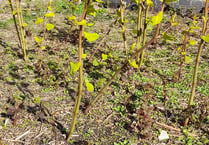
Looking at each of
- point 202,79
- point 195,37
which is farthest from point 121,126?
point 195,37

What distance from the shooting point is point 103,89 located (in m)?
2.06

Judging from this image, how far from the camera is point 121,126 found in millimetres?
2287

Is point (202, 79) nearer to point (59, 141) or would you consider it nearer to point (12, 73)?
point (59, 141)

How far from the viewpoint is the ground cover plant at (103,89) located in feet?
6.94

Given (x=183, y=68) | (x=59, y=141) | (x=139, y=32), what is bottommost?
(x=59, y=141)

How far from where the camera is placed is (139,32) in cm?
280

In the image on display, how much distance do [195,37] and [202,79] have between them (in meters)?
1.28

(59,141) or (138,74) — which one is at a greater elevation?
(138,74)

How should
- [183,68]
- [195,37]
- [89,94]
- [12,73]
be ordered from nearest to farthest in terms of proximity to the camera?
[89,94] → [12,73] → [183,68] → [195,37]

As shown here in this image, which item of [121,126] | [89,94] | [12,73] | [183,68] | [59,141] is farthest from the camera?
[183,68]

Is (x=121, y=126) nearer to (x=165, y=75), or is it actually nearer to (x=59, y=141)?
(x=59, y=141)

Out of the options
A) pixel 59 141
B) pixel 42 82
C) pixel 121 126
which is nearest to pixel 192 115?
pixel 121 126

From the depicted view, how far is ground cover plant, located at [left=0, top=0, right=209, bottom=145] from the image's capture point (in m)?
2.12

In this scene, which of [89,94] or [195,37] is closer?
[89,94]
